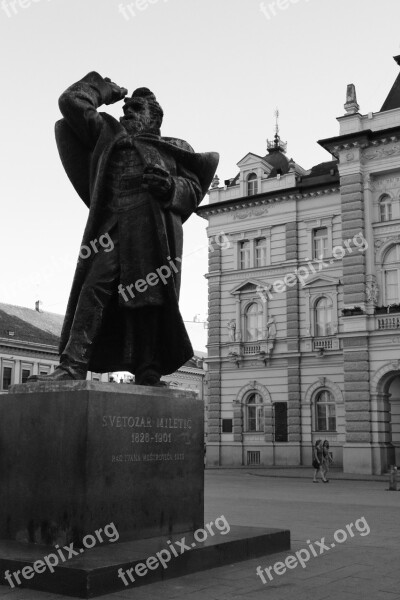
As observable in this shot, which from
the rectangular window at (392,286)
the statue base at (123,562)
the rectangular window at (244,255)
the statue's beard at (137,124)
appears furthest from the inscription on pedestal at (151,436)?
the rectangular window at (244,255)

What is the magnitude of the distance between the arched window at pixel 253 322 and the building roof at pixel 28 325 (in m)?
27.4

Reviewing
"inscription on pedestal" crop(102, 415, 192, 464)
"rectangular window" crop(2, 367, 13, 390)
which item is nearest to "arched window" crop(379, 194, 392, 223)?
"inscription on pedestal" crop(102, 415, 192, 464)

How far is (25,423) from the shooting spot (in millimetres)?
5996

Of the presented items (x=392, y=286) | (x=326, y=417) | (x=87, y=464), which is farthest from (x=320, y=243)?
(x=87, y=464)

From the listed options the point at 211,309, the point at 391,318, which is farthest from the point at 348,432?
the point at 211,309

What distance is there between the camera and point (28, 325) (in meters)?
65.2

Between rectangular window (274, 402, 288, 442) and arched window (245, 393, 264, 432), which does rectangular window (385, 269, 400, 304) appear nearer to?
rectangular window (274, 402, 288, 442)

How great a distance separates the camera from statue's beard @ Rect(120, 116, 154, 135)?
7.29 meters

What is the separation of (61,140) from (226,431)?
105 ft

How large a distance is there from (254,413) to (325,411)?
13.1 feet

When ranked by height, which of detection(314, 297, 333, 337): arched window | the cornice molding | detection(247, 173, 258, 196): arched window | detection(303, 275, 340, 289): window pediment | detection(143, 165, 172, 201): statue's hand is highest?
detection(247, 173, 258, 196): arched window

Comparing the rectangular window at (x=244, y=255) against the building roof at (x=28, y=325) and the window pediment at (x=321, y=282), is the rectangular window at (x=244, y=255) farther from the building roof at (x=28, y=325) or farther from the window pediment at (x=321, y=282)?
the building roof at (x=28, y=325)

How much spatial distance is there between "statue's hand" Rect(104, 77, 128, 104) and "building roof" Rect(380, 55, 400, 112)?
28085 millimetres

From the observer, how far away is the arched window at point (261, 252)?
38.2m
